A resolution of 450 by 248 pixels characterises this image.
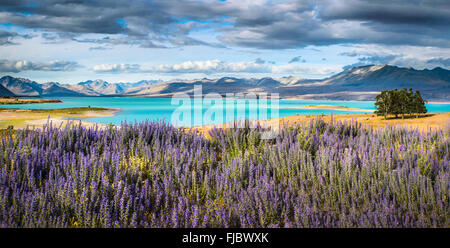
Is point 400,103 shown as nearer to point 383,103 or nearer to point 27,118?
point 383,103

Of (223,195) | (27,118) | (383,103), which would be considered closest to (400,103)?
(383,103)

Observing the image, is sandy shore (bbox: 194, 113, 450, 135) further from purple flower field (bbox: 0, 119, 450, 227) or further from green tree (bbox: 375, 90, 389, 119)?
purple flower field (bbox: 0, 119, 450, 227)

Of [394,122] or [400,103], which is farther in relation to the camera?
[400,103]

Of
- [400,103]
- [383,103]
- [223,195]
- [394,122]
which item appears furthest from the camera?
[383,103]

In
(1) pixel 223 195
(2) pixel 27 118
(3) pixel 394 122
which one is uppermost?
(2) pixel 27 118

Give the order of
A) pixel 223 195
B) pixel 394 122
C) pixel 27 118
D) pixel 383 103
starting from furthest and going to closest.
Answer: pixel 383 103 → pixel 394 122 → pixel 27 118 → pixel 223 195

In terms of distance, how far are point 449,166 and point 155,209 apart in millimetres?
4070

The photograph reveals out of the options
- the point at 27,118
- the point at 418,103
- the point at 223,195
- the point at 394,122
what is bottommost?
the point at 223,195

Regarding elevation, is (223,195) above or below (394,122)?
below

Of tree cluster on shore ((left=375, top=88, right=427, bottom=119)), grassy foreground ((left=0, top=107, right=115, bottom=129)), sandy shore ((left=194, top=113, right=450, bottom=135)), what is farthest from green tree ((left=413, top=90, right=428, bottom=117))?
grassy foreground ((left=0, top=107, right=115, bottom=129))

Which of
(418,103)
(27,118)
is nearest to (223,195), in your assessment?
(27,118)

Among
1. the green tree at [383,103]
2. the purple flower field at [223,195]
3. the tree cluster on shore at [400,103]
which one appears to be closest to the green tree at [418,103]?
the tree cluster on shore at [400,103]

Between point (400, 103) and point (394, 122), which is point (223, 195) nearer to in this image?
point (394, 122)
